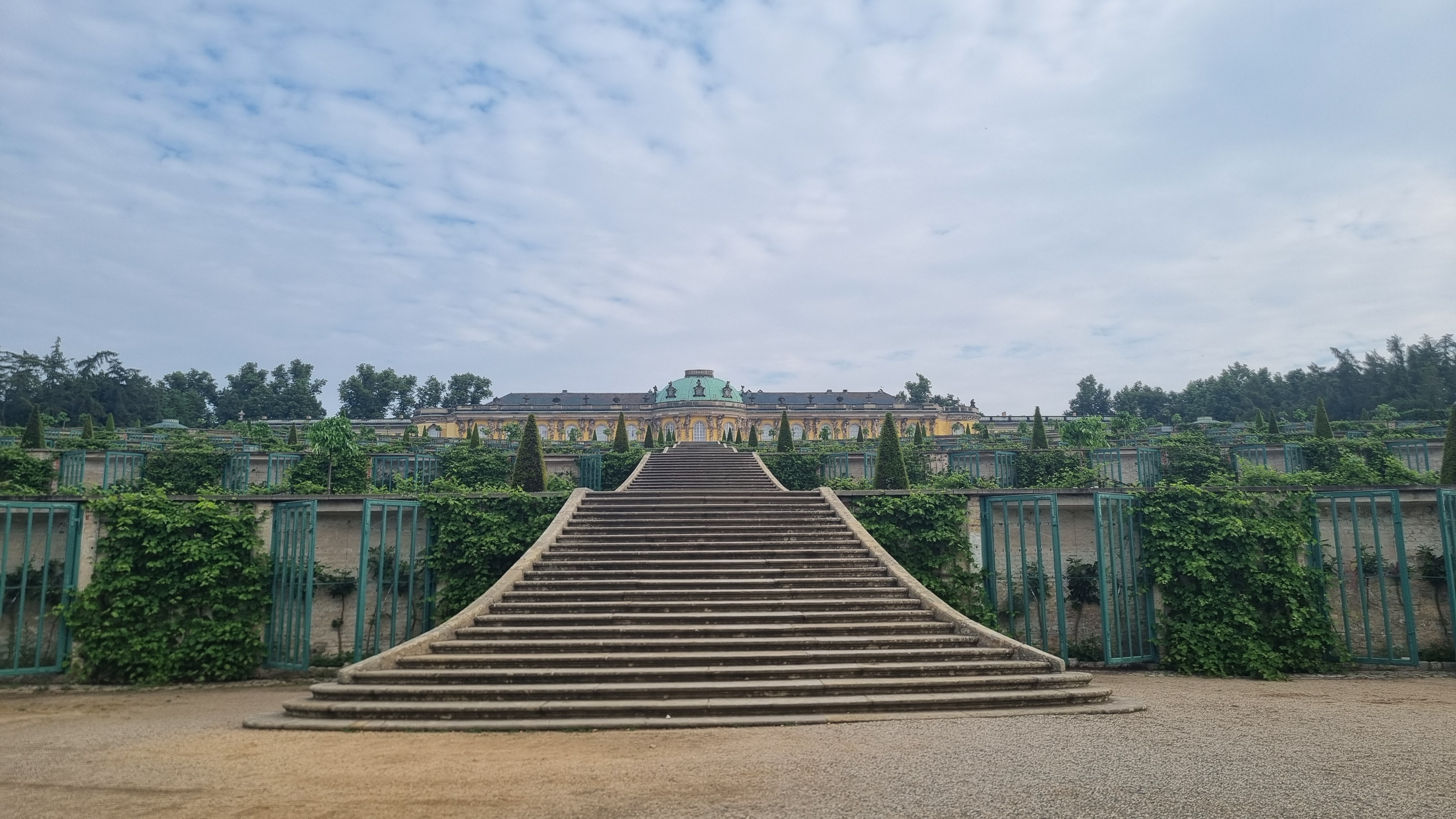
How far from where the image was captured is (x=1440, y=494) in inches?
499

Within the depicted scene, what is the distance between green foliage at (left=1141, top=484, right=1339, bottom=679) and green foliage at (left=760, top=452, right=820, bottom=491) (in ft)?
46.0

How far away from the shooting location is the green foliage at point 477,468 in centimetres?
2730

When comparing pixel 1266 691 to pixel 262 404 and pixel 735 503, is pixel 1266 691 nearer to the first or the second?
pixel 735 503

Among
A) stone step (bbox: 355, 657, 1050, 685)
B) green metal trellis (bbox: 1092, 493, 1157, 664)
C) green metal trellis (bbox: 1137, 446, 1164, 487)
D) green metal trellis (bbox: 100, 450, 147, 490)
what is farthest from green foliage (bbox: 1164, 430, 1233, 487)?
green metal trellis (bbox: 100, 450, 147, 490)

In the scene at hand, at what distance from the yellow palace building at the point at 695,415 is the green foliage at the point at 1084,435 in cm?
4648

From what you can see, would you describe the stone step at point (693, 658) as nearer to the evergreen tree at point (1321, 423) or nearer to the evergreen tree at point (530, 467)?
the evergreen tree at point (530, 467)

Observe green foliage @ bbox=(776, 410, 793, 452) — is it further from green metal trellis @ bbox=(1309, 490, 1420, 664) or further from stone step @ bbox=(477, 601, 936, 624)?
stone step @ bbox=(477, 601, 936, 624)

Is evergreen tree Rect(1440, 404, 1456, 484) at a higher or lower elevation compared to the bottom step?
higher

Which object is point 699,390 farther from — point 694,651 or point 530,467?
point 694,651

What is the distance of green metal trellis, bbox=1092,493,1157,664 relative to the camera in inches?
504

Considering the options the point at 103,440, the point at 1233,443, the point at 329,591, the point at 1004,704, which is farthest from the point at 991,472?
the point at 103,440

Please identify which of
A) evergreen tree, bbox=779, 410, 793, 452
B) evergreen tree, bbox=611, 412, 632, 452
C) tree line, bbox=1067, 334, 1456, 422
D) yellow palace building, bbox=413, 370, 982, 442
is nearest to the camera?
evergreen tree, bbox=779, 410, 793, 452

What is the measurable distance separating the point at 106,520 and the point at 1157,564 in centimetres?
1754

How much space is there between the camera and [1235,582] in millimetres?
12906
